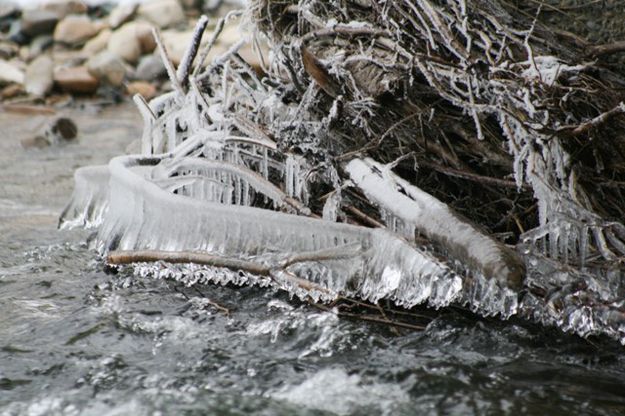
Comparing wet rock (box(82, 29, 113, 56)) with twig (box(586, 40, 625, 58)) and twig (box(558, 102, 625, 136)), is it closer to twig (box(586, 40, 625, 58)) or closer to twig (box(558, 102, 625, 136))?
twig (box(586, 40, 625, 58))

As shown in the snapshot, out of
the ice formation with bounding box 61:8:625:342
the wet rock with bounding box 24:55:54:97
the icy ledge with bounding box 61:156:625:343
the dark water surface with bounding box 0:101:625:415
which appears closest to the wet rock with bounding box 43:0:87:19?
the wet rock with bounding box 24:55:54:97

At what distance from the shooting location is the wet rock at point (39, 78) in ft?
40.4

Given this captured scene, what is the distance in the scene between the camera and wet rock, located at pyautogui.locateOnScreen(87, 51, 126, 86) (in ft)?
41.6

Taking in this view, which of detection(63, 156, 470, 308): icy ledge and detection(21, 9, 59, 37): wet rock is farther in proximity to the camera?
detection(21, 9, 59, 37): wet rock

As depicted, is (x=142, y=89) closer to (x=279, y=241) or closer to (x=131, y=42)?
(x=131, y=42)

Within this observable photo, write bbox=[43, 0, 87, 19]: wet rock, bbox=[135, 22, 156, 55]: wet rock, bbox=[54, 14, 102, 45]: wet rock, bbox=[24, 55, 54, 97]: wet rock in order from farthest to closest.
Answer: bbox=[43, 0, 87, 19]: wet rock → bbox=[54, 14, 102, 45]: wet rock → bbox=[135, 22, 156, 55]: wet rock → bbox=[24, 55, 54, 97]: wet rock

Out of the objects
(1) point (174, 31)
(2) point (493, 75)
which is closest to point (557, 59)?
(2) point (493, 75)

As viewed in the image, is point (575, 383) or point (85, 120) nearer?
point (575, 383)

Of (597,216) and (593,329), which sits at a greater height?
(597,216)

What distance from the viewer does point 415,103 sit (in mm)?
3521

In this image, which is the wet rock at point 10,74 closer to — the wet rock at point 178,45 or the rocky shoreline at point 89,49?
the rocky shoreline at point 89,49

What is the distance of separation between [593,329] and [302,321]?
43.5 inches

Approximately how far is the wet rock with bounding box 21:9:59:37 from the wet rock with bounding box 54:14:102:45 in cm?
16

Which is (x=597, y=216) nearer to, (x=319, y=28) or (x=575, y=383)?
(x=575, y=383)
